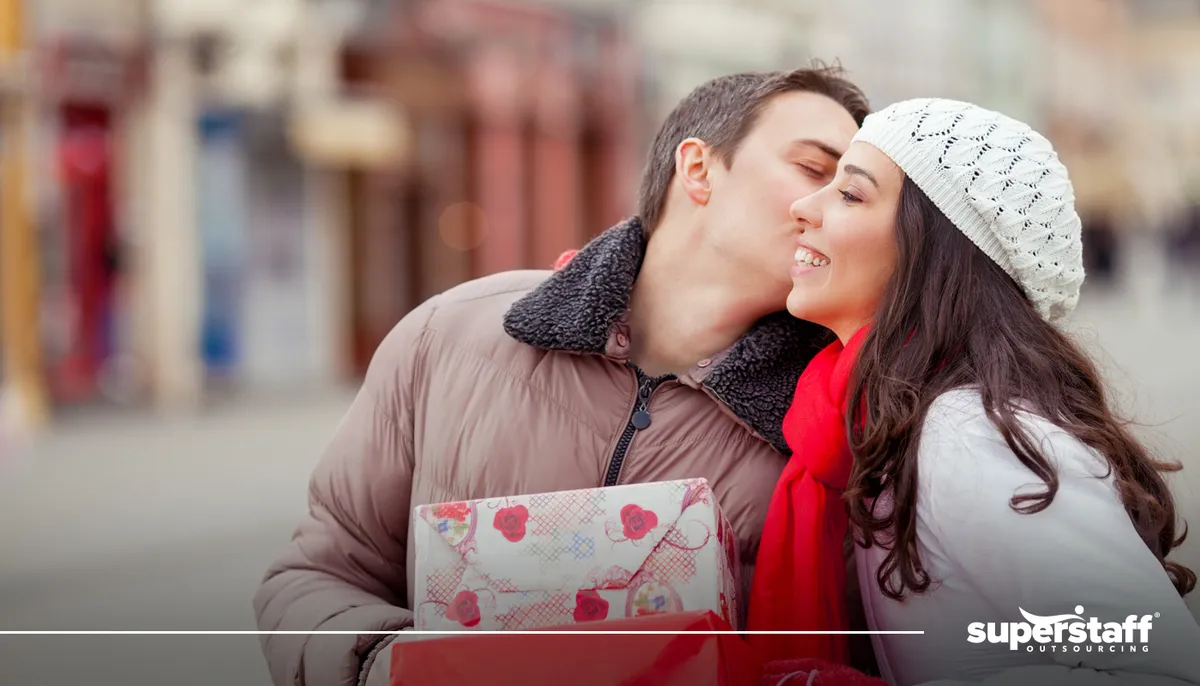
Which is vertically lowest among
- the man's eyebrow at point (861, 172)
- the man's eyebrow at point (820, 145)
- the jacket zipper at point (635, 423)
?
the jacket zipper at point (635, 423)

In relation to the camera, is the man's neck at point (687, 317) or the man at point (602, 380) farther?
the man's neck at point (687, 317)

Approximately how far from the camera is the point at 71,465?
1141 cm

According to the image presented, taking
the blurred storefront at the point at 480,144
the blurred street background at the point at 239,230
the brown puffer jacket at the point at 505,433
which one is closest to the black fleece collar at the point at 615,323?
the brown puffer jacket at the point at 505,433

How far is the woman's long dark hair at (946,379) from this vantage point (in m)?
2.30

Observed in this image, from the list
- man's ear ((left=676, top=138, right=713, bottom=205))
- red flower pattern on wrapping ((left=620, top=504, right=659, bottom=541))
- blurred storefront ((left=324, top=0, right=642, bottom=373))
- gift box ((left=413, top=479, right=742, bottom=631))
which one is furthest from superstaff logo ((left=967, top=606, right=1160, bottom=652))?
blurred storefront ((left=324, top=0, right=642, bottom=373))

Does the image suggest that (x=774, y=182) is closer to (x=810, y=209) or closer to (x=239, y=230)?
(x=810, y=209)

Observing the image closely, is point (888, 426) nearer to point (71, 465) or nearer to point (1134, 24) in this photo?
point (71, 465)

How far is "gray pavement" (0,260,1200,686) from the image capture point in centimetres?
591

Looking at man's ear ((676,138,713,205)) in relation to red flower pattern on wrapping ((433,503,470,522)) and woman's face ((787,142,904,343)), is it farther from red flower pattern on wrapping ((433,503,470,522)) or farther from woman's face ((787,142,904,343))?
red flower pattern on wrapping ((433,503,470,522))

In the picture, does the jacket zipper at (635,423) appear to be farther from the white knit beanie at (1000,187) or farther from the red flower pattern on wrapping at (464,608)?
the white knit beanie at (1000,187)

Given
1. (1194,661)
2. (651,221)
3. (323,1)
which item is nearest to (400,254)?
(323,1)

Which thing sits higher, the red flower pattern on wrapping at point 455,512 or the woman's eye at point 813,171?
the woman's eye at point 813,171

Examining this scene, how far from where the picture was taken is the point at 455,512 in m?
2.46

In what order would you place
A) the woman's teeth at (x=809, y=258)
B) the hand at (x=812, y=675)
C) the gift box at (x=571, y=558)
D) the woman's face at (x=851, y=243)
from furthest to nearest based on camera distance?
the woman's teeth at (x=809, y=258) < the woman's face at (x=851, y=243) < the gift box at (x=571, y=558) < the hand at (x=812, y=675)
